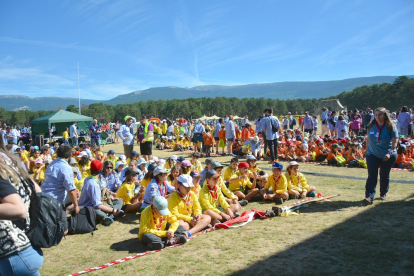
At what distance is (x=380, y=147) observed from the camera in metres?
5.79

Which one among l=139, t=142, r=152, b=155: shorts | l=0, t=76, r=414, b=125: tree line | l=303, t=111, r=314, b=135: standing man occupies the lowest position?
l=139, t=142, r=152, b=155: shorts

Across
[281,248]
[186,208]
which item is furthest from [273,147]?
[281,248]

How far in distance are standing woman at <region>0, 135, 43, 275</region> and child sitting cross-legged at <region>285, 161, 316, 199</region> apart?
560 cm

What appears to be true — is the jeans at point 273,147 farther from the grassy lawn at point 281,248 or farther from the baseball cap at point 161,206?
the baseball cap at point 161,206

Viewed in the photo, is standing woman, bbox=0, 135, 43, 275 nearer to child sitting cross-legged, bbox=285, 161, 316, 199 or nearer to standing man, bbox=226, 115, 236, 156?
child sitting cross-legged, bbox=285, 161, 316, 199

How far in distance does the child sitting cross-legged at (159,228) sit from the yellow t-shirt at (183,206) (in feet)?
1.01

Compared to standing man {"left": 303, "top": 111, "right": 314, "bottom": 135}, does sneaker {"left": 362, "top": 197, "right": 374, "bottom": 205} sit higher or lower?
lower

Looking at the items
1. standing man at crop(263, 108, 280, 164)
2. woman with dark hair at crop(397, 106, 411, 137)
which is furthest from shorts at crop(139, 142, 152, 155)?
woman with dark hair at crop(397, 106, 411, 137)

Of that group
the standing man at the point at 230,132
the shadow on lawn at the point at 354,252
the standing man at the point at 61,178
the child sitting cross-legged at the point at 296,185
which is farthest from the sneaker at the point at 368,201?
the standing man at the point at 230,132

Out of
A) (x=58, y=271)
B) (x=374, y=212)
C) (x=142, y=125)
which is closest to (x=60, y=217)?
(x=58, y=271)

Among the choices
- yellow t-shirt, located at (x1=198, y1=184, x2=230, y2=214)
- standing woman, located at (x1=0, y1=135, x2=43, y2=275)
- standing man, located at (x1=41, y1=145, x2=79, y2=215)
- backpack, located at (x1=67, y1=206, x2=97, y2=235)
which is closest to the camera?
standing woman, located at (x1=0, y1=135, x2=43, y2=275)

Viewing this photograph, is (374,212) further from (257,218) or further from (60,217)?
(60,217)

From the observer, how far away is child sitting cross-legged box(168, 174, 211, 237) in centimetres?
471

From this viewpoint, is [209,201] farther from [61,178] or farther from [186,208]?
[61,178]
